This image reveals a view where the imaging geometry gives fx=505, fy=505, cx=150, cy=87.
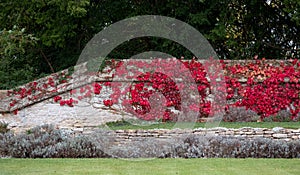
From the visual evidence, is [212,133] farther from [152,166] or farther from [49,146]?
[49,146]

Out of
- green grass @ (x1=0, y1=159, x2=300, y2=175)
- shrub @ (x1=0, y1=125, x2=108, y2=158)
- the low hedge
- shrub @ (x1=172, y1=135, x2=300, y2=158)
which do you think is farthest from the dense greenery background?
green grass @ (x1=0, y1=159, x2=300, y2=175)

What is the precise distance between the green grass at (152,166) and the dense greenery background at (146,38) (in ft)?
24.8

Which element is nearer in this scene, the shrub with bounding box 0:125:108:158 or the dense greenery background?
the shrub with bounding box 0:125:108:158

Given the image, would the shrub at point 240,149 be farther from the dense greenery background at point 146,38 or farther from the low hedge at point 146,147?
the dense greenery background at point 146,38

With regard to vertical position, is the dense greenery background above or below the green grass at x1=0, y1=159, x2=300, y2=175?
above

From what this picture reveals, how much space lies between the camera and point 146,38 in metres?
15.9

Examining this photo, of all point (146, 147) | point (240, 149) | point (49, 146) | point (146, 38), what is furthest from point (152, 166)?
point (146, 38)

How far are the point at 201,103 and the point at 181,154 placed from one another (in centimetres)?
339

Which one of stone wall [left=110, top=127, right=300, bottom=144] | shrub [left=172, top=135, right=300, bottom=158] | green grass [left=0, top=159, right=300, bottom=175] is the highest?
stone wall [left=110, top=127, right=300, bottom=144]

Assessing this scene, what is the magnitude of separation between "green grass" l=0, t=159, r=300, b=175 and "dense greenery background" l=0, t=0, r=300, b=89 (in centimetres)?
757

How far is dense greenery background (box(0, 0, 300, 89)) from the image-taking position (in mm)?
15219

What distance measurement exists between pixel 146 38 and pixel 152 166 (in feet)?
30.1

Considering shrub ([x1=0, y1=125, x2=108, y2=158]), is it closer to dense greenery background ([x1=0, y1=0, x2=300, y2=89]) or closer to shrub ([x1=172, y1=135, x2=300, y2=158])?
shrub ([x1=172, y1=135, x2=300, y2=158])

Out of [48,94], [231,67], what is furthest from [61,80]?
[231,67]
